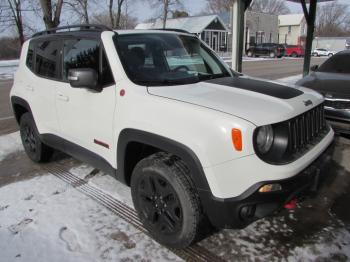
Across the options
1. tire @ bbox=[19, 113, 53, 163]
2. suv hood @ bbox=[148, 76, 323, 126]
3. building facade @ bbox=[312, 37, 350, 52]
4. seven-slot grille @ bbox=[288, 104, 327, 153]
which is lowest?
building facade @ bbox=[312, 37, 350, 52]

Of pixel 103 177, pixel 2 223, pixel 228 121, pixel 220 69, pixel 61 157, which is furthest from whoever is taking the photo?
pixel 61 157

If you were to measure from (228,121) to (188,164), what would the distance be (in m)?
0.45

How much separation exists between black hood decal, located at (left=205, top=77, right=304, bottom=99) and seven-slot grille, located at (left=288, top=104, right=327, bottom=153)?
0.76 feet

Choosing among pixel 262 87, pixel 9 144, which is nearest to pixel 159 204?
pixel 262 87

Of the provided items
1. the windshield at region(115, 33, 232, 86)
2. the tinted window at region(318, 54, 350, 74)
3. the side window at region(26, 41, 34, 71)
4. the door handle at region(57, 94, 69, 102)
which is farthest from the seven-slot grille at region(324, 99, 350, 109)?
the side window at region(26, 41, 34, 71)

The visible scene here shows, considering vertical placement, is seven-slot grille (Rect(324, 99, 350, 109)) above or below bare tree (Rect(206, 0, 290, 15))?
below

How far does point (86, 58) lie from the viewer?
371 centimetres

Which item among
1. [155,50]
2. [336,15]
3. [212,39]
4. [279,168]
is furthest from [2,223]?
[336,15]

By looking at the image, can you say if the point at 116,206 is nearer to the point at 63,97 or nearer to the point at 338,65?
the point at 63,97

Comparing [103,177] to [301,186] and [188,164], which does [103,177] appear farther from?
[301,186]

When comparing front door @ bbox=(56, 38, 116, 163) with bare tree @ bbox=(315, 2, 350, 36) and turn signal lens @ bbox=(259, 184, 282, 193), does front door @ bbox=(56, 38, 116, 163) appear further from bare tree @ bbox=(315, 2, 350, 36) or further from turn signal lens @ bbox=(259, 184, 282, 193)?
bare tree @ bbox=(315, 2, 350, 36)

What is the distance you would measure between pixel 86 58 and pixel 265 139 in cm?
209

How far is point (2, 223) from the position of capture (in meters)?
3.48

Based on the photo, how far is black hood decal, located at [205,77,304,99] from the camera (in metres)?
3.13
